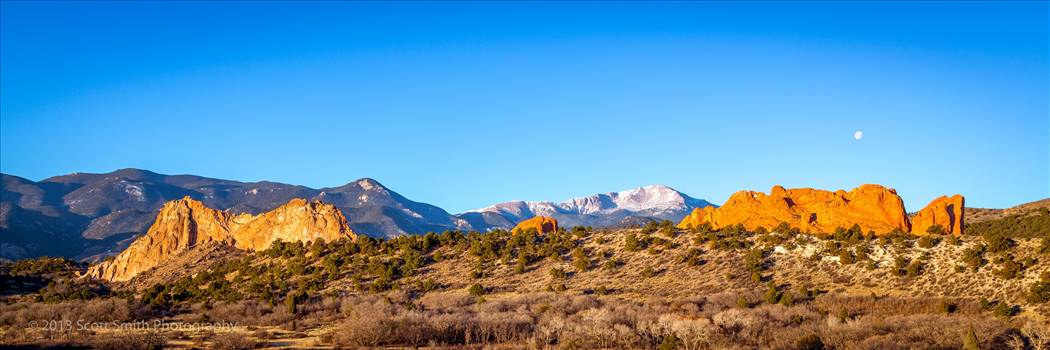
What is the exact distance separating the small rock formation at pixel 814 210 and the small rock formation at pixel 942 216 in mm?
1247

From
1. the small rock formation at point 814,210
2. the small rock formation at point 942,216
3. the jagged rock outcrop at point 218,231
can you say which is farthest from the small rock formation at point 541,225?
the small rock formation at point 942,216

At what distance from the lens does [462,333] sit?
31469mm

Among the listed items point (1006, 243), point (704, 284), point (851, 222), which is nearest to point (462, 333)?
point (704, 284)

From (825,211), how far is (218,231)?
63287mm

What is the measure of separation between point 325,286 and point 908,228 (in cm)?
5023

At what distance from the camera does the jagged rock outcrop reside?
71062mm

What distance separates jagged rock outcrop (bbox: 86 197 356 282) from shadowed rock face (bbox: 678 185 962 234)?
39.1m

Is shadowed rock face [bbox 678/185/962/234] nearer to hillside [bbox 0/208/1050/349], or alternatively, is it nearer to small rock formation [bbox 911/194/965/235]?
small rock formation [bbox 911/194/965/235]

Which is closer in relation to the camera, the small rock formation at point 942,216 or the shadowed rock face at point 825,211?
the small rock formation at point 942,216

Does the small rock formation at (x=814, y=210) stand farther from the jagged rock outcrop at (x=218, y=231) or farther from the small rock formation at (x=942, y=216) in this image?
the jagged rock outcrop at (x=218, y=231)

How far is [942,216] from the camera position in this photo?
58.5 m

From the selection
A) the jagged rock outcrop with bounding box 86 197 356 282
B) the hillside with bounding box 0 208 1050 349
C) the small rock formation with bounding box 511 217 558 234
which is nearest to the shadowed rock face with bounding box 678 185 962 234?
the hillside with bounding box 0 208 1050 349

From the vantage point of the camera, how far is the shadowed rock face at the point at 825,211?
59438 millimetres

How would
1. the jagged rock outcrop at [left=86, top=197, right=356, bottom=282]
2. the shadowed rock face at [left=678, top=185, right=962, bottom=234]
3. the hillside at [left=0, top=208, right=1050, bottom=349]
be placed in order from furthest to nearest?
the jagged rock outcrop at [left=86, top=197, right=356, bottom=282] → the shadowed rock face at [left=678, top=185, right=962, bottom=234] → the hillside at [left=0, top=208, right=1050, bottom=349]
